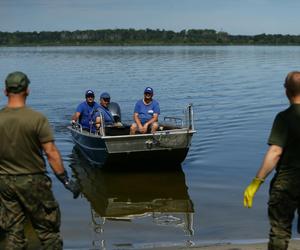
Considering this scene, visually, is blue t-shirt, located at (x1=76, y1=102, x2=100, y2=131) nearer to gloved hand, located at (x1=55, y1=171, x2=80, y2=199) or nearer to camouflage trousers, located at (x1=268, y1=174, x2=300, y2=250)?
gloved hand, located at (x1=55, y1=171, x2=80, y2=199)

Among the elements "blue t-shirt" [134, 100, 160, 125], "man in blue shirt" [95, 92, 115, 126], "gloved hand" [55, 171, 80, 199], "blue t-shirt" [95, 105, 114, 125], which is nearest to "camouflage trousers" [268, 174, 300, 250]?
"gloved hand" [55, 171, 80, 199]

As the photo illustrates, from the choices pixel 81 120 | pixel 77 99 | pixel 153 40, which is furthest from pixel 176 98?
pixel 153 40

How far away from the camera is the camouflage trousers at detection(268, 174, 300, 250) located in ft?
18.6

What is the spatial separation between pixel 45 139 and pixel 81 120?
10.4 m

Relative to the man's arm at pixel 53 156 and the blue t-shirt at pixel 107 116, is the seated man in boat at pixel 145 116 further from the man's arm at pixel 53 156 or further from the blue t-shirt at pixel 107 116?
the man's arm at pixel 53 156

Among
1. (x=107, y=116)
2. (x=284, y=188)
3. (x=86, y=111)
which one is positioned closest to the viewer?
(x=284, y=188)

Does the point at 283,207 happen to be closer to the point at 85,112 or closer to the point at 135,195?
the point at 135,195

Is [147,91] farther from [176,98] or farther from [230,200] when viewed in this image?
[176,98]

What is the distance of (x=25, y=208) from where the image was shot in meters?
5.70

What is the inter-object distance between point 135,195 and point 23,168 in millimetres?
6921

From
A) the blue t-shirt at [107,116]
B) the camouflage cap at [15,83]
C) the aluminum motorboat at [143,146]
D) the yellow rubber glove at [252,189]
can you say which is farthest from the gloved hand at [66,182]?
the blue t-shirt at [107,116]

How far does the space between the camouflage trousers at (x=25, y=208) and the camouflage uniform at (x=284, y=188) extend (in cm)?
217

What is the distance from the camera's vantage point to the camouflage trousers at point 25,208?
5.63 m

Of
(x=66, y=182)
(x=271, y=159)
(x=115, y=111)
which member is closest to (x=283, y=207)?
(x=271, y=159)
